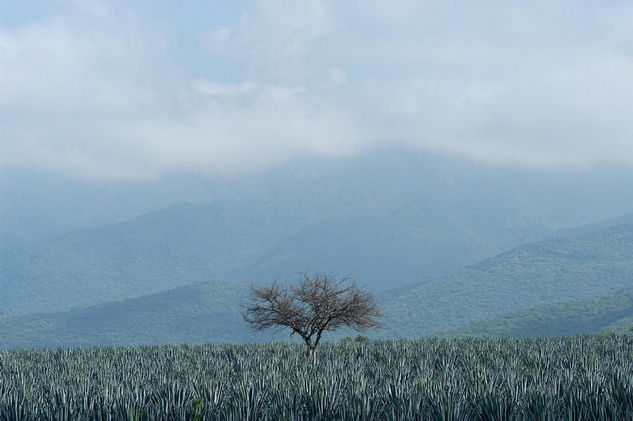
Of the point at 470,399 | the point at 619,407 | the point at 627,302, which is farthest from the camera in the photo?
the point at 627,302

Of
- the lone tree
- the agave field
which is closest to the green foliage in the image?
the agave field

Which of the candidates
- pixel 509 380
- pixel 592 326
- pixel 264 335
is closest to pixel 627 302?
pixel 592 326

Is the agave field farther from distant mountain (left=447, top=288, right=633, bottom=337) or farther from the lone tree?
distant mountain (left=447, top=288, right=633, bottom=337)

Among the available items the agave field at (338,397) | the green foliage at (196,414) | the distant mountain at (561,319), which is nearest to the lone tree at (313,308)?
the agave field at (338,397)

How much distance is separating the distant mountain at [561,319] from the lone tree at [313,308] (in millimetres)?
116778

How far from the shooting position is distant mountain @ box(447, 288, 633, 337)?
144m

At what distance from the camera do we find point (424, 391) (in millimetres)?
16531

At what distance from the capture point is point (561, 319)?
499ft

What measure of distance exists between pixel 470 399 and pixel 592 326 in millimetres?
138984

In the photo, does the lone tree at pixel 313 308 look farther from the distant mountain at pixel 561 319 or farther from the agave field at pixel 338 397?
the distant mountain at pixel 561 319

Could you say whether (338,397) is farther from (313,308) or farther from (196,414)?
(313,308)

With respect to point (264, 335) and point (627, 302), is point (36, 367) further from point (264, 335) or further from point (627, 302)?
point (264, 335)

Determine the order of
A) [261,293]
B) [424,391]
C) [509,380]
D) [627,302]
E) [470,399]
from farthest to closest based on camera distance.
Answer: [627,302]
[261,293]
[509,380]
[424,391]
[470,399]

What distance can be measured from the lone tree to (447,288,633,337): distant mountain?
4598 inches
